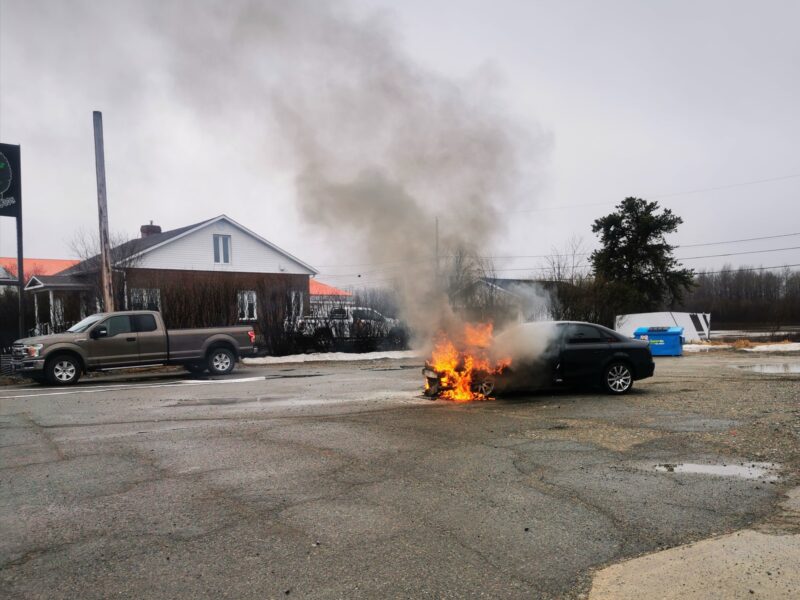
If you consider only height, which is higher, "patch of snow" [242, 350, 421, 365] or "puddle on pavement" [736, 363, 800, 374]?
"patch of snow" [242, 350, 421, 365]

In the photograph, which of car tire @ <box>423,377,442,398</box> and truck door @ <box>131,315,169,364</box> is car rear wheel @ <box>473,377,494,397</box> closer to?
car tire @ <box>423,377,442,398</box>

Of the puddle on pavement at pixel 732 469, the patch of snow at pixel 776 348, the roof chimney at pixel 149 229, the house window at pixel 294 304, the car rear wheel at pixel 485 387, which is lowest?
the patch of snow at pixel 776 348

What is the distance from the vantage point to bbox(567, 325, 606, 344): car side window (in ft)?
37.0

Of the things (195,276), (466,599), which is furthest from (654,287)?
(466,599)

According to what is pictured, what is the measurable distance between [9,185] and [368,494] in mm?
17761

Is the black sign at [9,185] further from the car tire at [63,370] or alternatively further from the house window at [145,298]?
the car tire at [63,370]

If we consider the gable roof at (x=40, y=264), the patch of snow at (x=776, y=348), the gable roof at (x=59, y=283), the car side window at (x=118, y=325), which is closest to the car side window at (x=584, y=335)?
the car side window at (x=118, y=325)

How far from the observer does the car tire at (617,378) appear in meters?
11.4

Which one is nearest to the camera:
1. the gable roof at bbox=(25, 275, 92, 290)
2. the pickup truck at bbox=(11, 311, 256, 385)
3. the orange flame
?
the orange flame

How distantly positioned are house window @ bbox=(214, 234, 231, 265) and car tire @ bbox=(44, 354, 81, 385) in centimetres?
1899

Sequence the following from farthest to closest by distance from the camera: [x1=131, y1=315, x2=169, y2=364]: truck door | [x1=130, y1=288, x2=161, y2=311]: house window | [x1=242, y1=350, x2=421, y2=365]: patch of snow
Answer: [x1=242, y1=350, x2=421, y2=365]: patch of snow
[x1=130, y1=288, x2=161, y2=311]: house window
[x1=131, y1=315, x2=169, y2=364]: truck door

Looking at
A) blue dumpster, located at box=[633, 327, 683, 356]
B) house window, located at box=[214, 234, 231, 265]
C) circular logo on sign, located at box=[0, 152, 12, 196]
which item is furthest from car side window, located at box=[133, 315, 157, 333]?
blue dumpster, located at box=[633, 327, 683, 356]

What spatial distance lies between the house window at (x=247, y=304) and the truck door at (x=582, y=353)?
14609mm

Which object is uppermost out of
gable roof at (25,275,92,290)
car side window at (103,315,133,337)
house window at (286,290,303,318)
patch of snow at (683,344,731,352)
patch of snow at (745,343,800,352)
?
gable roof at (25,275,92,290)
